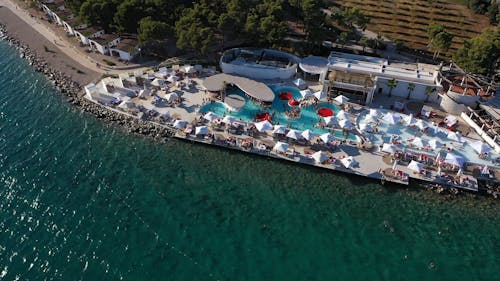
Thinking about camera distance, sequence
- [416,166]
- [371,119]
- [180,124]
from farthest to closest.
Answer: [371,119] < [180,124] < [416,166]

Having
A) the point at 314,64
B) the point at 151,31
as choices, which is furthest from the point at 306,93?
the point at 151,31

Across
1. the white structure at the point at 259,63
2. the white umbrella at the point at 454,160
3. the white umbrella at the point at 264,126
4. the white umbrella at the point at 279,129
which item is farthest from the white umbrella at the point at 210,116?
the white umbrella at the point at 454,160

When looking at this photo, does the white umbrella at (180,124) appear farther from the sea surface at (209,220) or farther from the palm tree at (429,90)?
the palm tree at (429,90)

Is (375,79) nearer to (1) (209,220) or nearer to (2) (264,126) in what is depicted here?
(2) (264,126)

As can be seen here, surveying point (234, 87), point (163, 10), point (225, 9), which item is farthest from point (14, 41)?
point (234, 87)

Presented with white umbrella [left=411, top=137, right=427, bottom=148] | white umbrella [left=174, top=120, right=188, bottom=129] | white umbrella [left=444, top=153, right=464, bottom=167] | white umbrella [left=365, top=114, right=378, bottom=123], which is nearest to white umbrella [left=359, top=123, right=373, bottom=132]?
white umbrella [left=365, top=114, right=378, bottom=123]

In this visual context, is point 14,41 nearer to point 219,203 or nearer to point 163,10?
point 163,10
